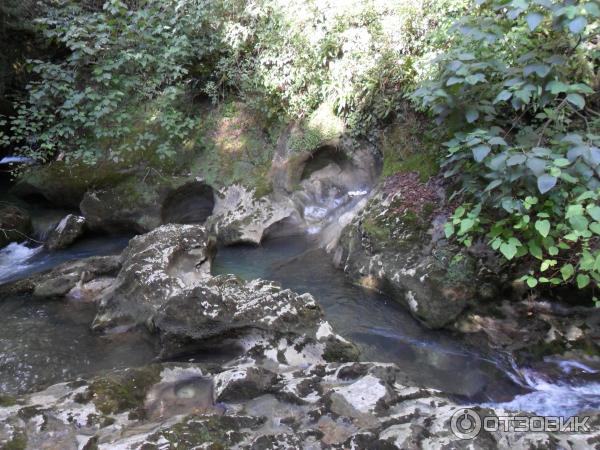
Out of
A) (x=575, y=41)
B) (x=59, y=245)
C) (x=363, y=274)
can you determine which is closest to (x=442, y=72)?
(x=575, y=41)

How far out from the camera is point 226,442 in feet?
9.10

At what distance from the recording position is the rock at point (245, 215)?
795 cm

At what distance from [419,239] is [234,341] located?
2.75m

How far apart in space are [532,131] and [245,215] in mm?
5045

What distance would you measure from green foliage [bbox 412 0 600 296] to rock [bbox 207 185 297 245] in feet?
12.7

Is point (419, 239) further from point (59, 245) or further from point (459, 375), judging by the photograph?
point (59, 245)

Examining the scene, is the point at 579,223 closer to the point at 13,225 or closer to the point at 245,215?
the point at 245,215

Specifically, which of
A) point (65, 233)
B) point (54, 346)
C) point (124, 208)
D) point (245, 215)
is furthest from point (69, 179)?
point (54, 346)

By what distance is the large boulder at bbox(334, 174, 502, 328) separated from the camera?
16.5 feet

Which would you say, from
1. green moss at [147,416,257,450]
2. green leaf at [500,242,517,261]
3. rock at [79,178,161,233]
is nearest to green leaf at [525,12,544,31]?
green leaf at [500,242,517,261]

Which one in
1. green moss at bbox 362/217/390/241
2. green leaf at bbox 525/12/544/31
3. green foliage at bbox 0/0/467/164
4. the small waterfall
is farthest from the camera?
the small waterfall

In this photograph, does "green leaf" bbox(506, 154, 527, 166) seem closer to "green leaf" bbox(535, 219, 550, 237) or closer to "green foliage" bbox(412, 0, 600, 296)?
"green foliage" bbox(412, 0, 600, 296)

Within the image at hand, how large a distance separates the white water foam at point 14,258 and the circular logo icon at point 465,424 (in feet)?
23.8

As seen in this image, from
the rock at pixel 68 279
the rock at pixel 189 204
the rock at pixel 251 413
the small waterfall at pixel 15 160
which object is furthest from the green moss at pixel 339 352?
the small waterfall at pixel 15 160
